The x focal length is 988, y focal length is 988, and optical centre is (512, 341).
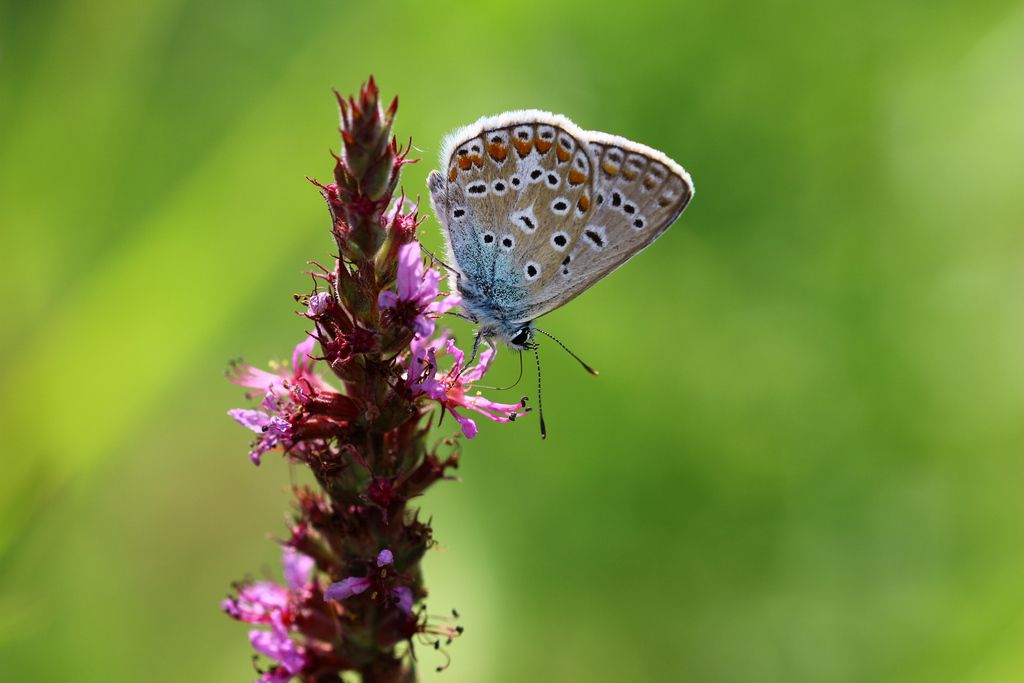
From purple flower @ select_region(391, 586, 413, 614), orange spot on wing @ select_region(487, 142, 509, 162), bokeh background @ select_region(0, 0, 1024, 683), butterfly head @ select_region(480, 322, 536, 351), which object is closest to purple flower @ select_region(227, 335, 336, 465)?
purple flower @ select_region(391, 586, 413, 614)

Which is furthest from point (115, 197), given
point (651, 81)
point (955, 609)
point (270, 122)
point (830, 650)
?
point (955, 609)

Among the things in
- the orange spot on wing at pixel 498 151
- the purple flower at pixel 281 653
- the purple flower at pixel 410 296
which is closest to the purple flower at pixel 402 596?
the purple flower at pixel 281 653

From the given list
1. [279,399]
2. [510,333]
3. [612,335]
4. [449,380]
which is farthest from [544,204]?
[612,335]

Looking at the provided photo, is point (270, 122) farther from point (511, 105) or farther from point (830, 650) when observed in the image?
point (830, 650)

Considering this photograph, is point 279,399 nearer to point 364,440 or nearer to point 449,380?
point 364,440

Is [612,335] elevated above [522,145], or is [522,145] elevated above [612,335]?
[522,145]

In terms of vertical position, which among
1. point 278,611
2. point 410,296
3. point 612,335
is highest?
point 612,335

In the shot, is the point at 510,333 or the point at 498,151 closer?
the point at 498,151

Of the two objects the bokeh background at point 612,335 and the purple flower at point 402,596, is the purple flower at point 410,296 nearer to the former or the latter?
the purple flower at point 402,596
